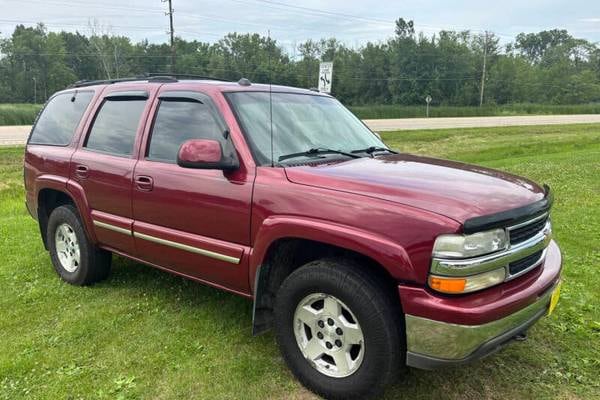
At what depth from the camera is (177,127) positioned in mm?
4047

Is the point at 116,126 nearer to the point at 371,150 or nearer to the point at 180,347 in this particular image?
the point at 180,347

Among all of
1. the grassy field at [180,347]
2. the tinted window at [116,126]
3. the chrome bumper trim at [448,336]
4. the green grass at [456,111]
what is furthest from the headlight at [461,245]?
the green grass at [456,111]

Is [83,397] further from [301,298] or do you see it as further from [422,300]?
[422,300]

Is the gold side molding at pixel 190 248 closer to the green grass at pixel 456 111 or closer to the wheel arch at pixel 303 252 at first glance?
the wheel arch at pixel 303 252

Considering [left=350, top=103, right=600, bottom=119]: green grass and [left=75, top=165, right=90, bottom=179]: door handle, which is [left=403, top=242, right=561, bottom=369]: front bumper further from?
[left=350, top=103, right=600, bottom=119]: green grass

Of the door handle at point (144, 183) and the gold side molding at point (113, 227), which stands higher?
the door handle at point (144, 183)

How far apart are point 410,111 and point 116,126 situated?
52.5 meters

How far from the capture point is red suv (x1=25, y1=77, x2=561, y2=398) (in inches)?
106

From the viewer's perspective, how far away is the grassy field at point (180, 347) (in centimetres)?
330

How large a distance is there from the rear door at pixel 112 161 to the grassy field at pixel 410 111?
37079mm

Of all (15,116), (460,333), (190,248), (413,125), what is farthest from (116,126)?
(15,116)

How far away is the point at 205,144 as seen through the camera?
11.0 feet

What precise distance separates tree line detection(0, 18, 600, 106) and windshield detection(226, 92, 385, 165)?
69847mm

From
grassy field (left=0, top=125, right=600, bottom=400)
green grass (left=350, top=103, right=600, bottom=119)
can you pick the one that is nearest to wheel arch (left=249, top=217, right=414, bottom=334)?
grassy field (left=0, top=125, right=600, bottom=400)
